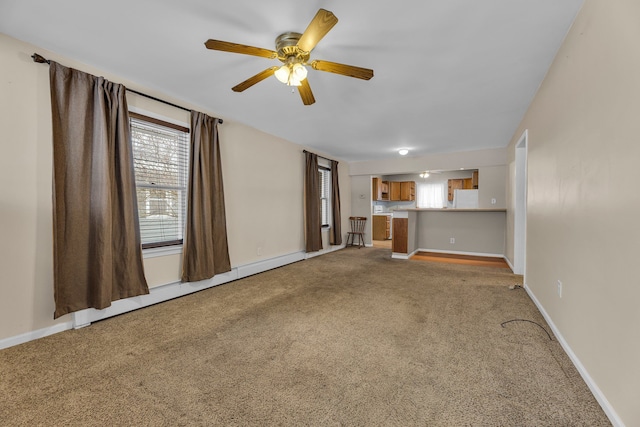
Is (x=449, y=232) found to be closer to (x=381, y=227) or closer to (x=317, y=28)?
(x=381, y=227)

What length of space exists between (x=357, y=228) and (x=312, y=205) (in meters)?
2.28

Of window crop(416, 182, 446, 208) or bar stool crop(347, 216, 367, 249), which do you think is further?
window crop(416, 182, 446, 208)

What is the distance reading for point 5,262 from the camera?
2.03m

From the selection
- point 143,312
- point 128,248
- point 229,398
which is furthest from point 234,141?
point 229,398

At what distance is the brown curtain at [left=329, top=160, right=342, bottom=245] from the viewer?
6.47 metres

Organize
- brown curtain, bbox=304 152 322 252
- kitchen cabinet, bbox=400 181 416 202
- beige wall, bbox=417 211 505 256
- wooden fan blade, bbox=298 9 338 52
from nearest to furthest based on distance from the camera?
wooden fan blade, bbox=298 9 338 52 → brown curtain, bbox=304 152 322 252 → beige wall, bbox=417 211 505 256 → kitchen cabinet, bbox=400 181 416 202

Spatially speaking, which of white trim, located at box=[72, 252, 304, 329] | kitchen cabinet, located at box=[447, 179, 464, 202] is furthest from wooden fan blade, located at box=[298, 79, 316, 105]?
kitchen cabinet, located at box=[447, 179, 464, 202]

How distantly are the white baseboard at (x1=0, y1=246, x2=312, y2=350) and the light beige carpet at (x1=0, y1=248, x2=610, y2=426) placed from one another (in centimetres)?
9

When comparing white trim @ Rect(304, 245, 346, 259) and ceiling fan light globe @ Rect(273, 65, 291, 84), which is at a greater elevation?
ceiling fan light globe @ Rect(273, 65, 291, 84)

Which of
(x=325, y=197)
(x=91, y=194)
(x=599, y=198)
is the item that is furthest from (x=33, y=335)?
(x=325, y=197)

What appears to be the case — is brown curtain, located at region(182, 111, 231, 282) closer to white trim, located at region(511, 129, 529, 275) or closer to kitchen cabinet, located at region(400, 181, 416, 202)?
white trim, located at region(511, 129, 529, 275)

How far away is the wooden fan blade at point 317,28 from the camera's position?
59.7 inches

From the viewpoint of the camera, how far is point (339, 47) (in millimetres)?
2172

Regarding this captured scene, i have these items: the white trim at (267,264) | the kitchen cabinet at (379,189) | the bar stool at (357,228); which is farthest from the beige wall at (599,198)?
the kitchen cabinet at (379,189)
